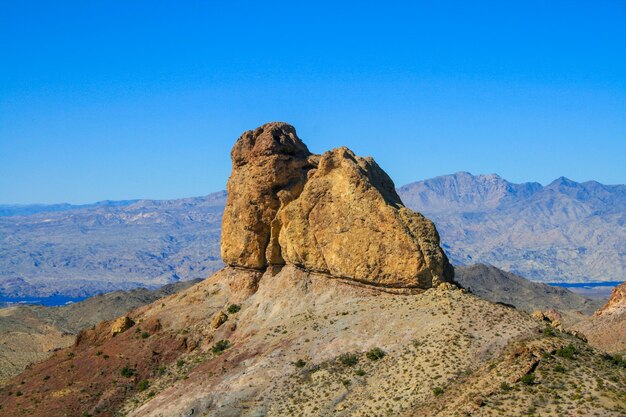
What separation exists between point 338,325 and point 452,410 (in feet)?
52.4

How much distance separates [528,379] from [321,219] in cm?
2369

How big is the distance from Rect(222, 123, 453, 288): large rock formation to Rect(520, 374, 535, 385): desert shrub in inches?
578

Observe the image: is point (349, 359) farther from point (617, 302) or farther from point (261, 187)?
point (617, 302)

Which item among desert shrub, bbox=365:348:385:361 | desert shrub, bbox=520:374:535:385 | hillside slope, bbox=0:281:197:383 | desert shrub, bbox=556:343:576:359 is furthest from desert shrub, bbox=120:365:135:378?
desert shrub, bbox=556:343:576:359

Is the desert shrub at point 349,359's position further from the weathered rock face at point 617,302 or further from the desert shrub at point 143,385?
the weathered rock face at point 617,302

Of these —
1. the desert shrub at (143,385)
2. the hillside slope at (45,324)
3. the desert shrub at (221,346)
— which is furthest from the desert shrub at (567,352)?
the hillside slope at (45,324)

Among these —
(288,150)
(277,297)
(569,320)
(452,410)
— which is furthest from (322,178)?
(569,320)

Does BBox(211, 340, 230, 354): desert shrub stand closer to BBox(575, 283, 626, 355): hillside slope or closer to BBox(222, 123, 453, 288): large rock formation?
BBox(222, 123, 453, 288): large rock formation

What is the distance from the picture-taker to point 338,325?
56.7 meters

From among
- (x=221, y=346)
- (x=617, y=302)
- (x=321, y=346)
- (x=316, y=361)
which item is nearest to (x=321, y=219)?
(x=321, y=346)

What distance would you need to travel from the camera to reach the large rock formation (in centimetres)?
5784

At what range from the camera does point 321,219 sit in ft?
205

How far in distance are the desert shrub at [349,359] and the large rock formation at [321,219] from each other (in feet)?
24.7

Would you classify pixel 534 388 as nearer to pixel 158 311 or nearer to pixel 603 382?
pixel 603 382
